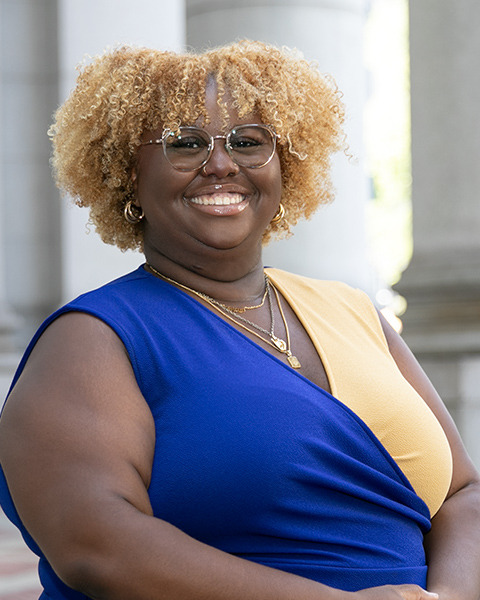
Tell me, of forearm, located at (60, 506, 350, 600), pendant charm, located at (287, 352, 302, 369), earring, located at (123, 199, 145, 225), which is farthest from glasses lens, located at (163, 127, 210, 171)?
forearm, located at (60, 506, 350, 600)

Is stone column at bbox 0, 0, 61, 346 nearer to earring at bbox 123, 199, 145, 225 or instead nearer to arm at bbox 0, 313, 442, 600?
earring at bbox 123, 199, 145, 225

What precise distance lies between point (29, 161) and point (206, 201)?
7.12 meters

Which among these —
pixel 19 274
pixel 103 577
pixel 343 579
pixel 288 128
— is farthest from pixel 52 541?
pixel 19 274

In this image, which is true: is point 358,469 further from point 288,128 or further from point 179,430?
point 288,128

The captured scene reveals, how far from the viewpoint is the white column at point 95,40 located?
28.4ft

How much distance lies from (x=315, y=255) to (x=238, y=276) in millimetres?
4236

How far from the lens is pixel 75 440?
6.16ft

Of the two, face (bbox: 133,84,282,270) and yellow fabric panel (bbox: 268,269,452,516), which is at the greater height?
face (bbox: 133,84,282,270)

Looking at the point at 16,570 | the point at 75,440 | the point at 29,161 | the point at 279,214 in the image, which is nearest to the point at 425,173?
the point at 16,570

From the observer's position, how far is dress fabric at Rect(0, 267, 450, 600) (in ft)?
6.53

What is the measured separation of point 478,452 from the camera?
6.00 m

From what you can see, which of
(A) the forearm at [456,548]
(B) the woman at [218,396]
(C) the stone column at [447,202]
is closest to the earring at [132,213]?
(B) the woman at [218,396]

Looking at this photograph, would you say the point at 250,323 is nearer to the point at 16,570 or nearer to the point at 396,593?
the point at 396,593

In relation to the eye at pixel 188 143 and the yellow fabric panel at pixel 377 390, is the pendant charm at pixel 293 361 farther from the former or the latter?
the eye at pixel 188 143
